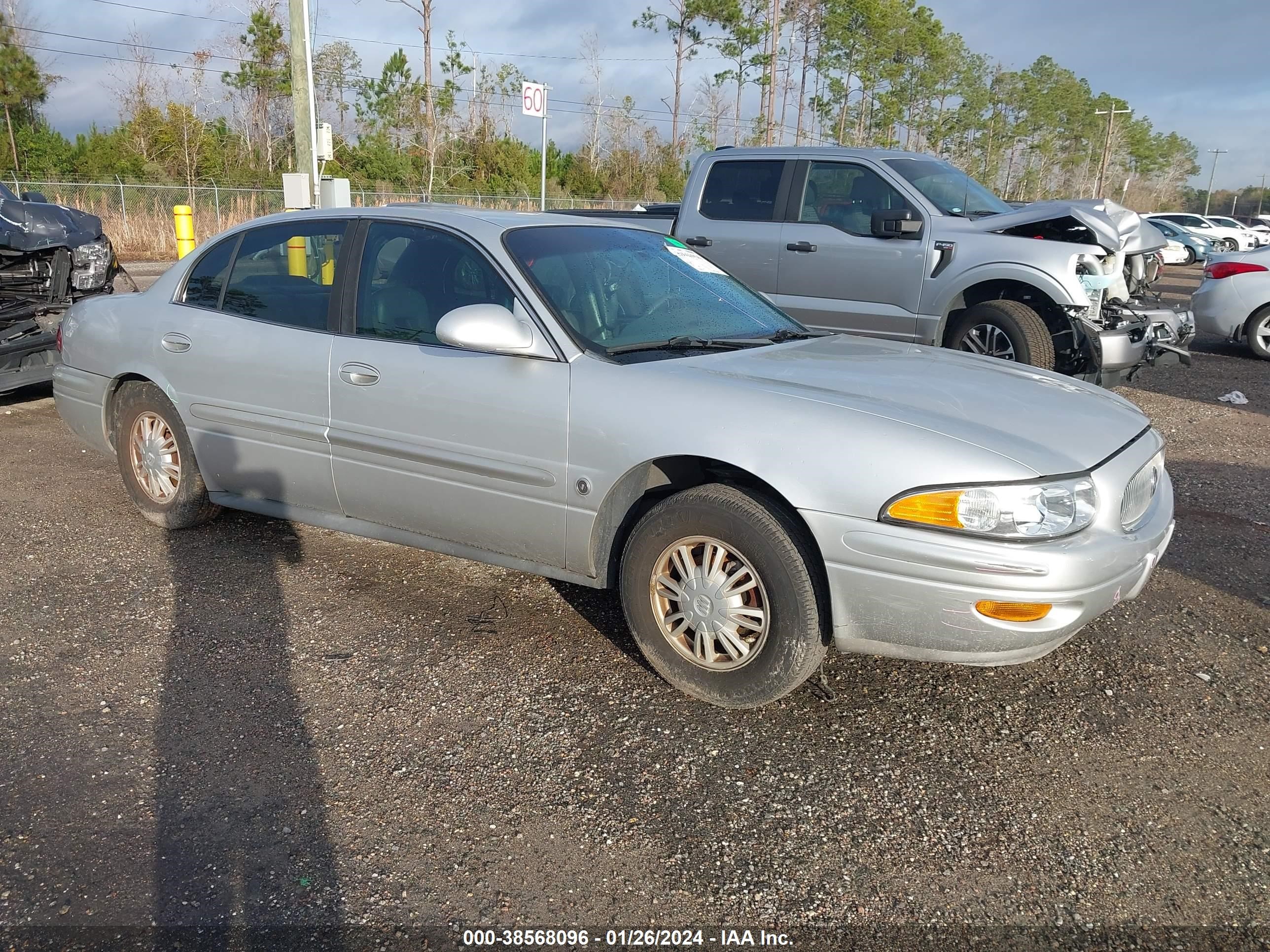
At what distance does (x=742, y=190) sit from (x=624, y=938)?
7309 mm

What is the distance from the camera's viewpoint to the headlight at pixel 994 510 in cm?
292

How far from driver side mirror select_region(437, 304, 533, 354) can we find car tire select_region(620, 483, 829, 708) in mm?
784

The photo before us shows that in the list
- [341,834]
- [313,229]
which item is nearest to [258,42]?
[313,229]

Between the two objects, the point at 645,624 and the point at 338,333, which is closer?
the point at 645,624

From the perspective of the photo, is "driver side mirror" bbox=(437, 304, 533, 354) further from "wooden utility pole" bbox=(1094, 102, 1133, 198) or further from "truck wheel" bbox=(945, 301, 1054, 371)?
"wooden utility pole" bbox=(1094, 102, 1133, 198)

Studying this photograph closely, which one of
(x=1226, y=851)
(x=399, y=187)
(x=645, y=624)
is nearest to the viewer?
(x=1226, y=851)

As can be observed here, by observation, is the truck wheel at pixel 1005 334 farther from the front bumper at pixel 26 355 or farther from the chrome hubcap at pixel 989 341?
the front bumper at pixel 26 355

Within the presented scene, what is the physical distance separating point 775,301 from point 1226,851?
6.34 m

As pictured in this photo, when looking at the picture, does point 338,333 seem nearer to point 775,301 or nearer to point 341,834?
point 341,834

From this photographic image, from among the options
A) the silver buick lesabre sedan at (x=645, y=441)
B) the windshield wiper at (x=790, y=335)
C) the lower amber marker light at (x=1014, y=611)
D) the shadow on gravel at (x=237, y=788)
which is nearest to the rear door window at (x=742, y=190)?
the silver buick lesabre sedan at (x=645, y=441)

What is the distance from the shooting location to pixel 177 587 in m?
4.37

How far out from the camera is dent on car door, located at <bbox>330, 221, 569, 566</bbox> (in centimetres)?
364

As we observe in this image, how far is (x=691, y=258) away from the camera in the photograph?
4.57 m

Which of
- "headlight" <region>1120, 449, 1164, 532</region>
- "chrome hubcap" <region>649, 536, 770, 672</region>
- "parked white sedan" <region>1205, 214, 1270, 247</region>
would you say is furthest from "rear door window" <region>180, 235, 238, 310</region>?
"parked white sedan" <region>1205, 214, 1270, 247</region>
